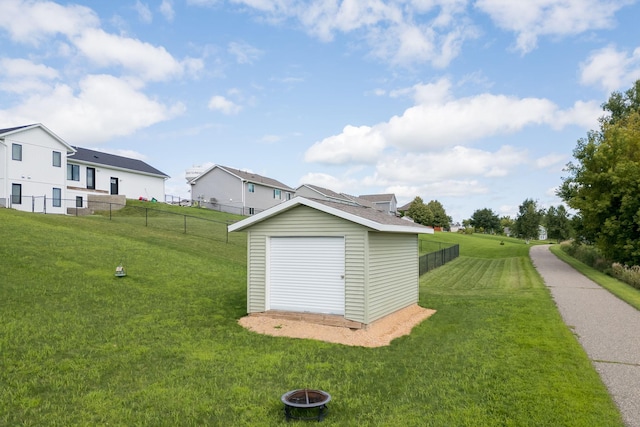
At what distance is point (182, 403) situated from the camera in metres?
5.55

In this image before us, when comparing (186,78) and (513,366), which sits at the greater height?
(186,78)

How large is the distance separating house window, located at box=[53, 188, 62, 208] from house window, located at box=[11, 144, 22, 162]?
336cm

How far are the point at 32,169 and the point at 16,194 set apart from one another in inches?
83.2

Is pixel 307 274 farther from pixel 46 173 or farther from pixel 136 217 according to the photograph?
pixel 46 173

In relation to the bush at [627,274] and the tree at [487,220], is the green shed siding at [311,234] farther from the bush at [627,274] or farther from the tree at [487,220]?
the tree at [487,220]

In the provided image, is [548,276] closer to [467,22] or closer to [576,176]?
[576,176]

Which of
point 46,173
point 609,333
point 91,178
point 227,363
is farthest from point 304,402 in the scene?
point 91,178

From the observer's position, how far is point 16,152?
92.5 ft

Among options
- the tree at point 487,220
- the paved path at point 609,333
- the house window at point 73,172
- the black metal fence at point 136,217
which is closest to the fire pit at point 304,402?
the paved path at point 609,333

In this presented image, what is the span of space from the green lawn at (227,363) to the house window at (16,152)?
18.1 m

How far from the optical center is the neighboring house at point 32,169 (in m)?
27.5

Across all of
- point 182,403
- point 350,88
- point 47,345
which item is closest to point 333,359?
point 182,403

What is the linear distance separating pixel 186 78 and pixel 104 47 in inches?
146

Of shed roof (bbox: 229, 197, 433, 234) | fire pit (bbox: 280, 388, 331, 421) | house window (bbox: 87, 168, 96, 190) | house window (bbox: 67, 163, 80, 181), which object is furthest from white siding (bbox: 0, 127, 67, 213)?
fire pit (bbox: 280, 388, 331, 421)
